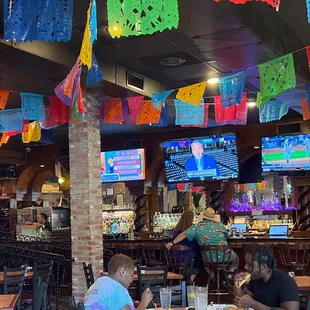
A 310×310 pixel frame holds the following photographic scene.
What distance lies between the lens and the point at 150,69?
25.9 feet

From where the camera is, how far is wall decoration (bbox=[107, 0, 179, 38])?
9.87 feet

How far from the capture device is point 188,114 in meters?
8.06

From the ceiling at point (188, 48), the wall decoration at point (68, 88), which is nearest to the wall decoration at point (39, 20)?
the wall decoration at point (68, 88)

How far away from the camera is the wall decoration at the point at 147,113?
8.24m

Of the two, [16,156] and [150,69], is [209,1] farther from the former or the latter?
[16,156]

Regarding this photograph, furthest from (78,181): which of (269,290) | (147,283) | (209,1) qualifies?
(269,290)

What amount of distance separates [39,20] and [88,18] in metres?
0.43

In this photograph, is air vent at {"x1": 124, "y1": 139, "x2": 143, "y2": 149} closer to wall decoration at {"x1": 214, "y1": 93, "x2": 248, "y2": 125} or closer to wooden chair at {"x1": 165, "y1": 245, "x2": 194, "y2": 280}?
wall decoration at {"x1": 214, "y1": 93, "x2": 248, "y2": 125}

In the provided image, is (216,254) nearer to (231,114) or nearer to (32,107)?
(231,114)

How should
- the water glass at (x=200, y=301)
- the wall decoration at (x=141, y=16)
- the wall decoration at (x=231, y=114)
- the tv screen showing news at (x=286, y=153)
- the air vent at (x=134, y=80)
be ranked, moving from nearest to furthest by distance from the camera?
1. the wall decoration at (x=141, y=16)
2. the water glass at (x=200, y=301)
3. the air vent at (x=134, y=80)
4. the wall decoration at (x=231, y=114)
5. the tv screen showing news at (x=286, y=153)

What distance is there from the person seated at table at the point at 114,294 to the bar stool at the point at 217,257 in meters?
4.39

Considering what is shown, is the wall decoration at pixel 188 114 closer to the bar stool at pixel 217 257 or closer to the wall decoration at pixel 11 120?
the bar stool at pixel 217 257

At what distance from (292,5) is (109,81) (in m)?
Result: 2.74

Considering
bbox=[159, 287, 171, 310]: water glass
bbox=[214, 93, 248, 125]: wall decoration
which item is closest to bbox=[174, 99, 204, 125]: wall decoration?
bbox=[214, 93, 248, 125]: wall decoration
